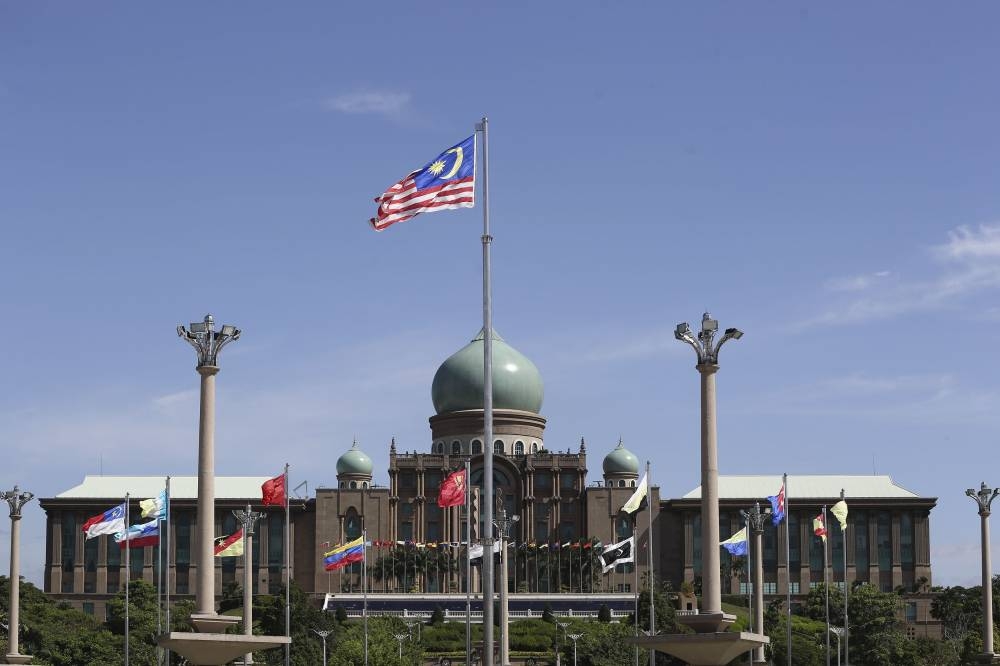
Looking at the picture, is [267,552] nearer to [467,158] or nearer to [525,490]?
[525,490]

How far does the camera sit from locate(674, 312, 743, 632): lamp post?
4791 centimetres

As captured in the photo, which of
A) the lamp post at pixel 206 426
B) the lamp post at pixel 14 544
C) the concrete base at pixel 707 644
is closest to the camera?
the concrete base at pixel 707 644

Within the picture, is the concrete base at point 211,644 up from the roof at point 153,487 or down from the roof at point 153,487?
down

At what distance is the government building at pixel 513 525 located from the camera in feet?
538

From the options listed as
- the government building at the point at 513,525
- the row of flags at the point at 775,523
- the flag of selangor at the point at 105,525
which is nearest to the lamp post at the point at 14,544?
the flag of selangor at the point at 105,525

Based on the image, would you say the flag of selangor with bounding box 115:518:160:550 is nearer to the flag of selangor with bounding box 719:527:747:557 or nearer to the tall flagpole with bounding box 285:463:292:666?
the tall flagpole with bounding box 285:463:292:666

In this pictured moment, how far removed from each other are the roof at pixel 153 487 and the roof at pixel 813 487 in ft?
155

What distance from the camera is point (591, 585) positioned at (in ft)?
533

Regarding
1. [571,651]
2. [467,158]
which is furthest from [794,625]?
[467,158]


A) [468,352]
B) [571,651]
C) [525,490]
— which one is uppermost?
[468,352]

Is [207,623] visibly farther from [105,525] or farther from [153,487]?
[153,487]

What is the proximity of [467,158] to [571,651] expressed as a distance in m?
74.4

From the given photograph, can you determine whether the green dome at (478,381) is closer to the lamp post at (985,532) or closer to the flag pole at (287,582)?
the flag pole at (287,582)

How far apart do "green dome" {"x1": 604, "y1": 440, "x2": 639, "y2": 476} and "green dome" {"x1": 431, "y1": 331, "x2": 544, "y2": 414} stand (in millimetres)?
9299
